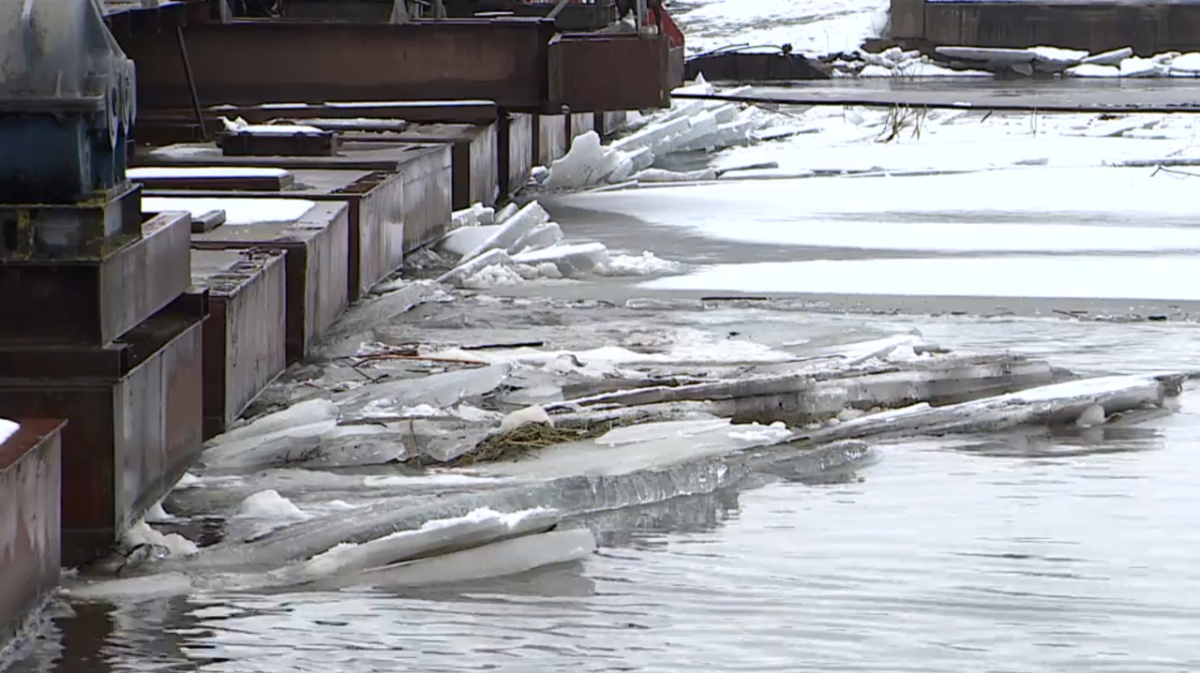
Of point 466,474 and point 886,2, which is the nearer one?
point 466,474

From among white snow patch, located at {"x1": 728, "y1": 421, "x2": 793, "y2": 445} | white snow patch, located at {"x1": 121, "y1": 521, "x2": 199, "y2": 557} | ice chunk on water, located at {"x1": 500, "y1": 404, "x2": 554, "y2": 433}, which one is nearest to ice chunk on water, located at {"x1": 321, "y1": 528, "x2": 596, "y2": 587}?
white snow patch, located at {"x1": 121, "y1": 521, "x2": 199, "y2": 557}

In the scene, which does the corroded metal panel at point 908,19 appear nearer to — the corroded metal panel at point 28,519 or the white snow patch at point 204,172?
the white snow patch at point 204,172

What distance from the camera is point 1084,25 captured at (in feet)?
133

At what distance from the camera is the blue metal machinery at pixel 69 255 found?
19.4ft

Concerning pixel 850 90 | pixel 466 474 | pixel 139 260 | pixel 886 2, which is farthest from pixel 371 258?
pixel 886 2

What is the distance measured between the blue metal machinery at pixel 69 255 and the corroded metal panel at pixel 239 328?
138 centimetres

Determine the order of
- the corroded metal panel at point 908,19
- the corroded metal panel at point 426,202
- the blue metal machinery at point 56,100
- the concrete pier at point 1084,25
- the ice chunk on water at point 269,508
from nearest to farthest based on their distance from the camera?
1. the blue metal machinery at point 56,100
2. the ice chunk on water at point 269,508
3. the corroded metal panel at point 426,202
4. the concrete pier at point 1084,25
5. the corroded metal panel at point 908,19

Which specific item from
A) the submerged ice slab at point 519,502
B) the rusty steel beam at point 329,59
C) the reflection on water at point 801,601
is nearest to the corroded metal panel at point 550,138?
the rusty steel beam at point 329,59

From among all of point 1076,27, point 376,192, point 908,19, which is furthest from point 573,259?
point 908,19

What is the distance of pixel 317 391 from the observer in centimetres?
877

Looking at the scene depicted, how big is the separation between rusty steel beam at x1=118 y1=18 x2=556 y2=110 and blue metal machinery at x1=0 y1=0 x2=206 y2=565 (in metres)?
9.44

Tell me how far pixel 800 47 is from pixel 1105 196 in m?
24.4

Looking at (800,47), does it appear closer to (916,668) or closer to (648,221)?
(648,221)

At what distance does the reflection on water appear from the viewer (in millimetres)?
5480
